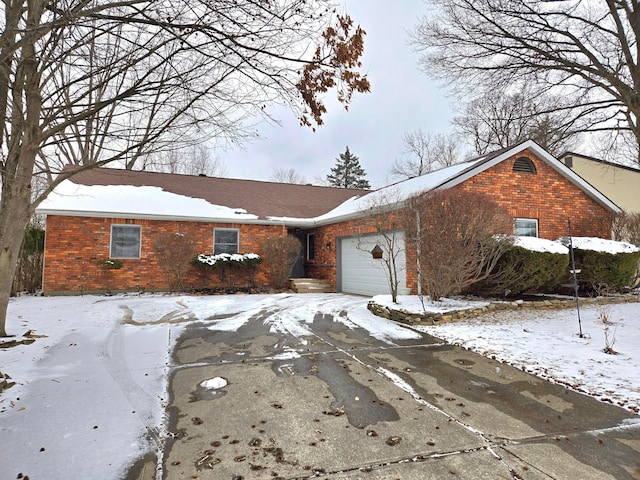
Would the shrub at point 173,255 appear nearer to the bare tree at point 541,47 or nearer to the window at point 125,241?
the window at point 125,241

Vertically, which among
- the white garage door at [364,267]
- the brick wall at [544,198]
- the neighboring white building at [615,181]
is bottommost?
the white garage door at [364,267]

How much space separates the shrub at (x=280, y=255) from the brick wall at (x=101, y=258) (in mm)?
1123

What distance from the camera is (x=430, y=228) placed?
297 inches

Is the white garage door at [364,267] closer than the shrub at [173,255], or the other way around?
the white garage door at [364,267]

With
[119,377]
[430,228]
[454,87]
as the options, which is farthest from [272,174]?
[119,377]

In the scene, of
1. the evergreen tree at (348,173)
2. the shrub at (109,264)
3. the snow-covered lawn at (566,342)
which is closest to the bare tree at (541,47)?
the snow-covered lawn at (566,342)

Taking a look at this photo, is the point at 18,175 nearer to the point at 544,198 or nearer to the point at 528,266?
the point at 528,266

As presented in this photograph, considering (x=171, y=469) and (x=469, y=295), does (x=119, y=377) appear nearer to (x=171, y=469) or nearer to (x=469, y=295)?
(x=171, y=469)

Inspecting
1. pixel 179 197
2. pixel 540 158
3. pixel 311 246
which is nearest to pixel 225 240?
pixel 179 197

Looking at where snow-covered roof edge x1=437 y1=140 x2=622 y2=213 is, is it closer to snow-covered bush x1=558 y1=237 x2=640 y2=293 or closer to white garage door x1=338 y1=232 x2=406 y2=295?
white garage door x1=338 y1=232 x2=406 y2=295

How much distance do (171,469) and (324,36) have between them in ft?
12.9

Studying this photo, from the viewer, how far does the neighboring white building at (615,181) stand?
66.8ft

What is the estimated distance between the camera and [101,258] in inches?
470

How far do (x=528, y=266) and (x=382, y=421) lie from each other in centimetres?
683
